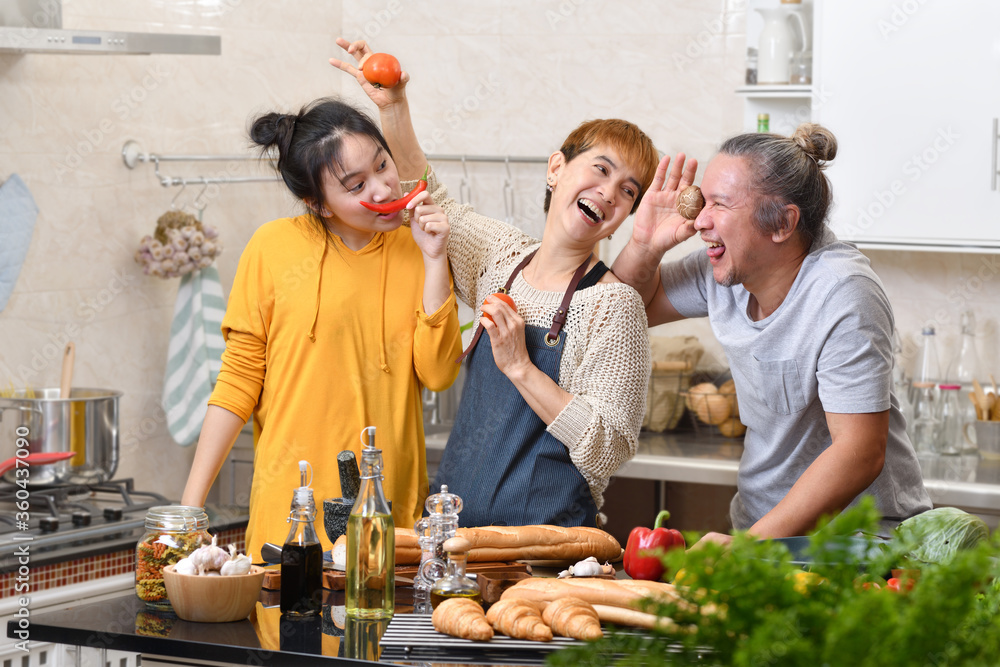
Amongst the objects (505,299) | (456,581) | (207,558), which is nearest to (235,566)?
(207,558)

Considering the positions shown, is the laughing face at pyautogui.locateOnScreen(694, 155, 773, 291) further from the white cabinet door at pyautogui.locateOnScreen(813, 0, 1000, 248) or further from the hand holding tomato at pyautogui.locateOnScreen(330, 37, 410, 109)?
the white cabinet door at pyautogui.locateOnScreen(813, 0, 1000, 248)

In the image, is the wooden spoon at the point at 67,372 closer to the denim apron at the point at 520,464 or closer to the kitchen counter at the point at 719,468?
the kitchen counter at the point at 719,468

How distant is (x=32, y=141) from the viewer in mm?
2320

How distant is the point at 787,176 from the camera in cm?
152

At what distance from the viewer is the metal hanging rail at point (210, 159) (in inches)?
103

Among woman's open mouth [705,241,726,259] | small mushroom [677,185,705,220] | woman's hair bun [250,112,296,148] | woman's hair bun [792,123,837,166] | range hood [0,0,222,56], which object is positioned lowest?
woman's open mouth [705,241,726,259]

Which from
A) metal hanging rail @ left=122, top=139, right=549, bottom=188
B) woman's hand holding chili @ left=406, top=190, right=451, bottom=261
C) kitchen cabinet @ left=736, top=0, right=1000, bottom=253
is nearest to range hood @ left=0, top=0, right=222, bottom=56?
metal hanging rail @ left=122, top=139, right=549, bottom=188

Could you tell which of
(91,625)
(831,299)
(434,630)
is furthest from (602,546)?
(91,625)

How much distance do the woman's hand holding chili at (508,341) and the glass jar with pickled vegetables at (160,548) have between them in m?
0.51

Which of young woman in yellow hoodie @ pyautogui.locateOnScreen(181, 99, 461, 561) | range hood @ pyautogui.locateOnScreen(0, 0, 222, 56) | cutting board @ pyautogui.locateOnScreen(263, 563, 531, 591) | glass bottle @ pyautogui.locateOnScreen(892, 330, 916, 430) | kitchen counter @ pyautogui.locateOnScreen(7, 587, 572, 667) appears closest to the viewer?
kitchen counter @ pyautogui.locateOnScreen(7, 587, 572, 667)

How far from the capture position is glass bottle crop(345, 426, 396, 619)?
115 cm

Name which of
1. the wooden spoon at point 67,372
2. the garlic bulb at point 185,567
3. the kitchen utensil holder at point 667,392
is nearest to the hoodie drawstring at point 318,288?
the garlic bulb at point 185,567

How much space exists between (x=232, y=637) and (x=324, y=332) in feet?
1.93

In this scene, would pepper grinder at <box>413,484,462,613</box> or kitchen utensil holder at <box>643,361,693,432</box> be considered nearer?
pepper grinder at <box>413,484,462,613</box>
